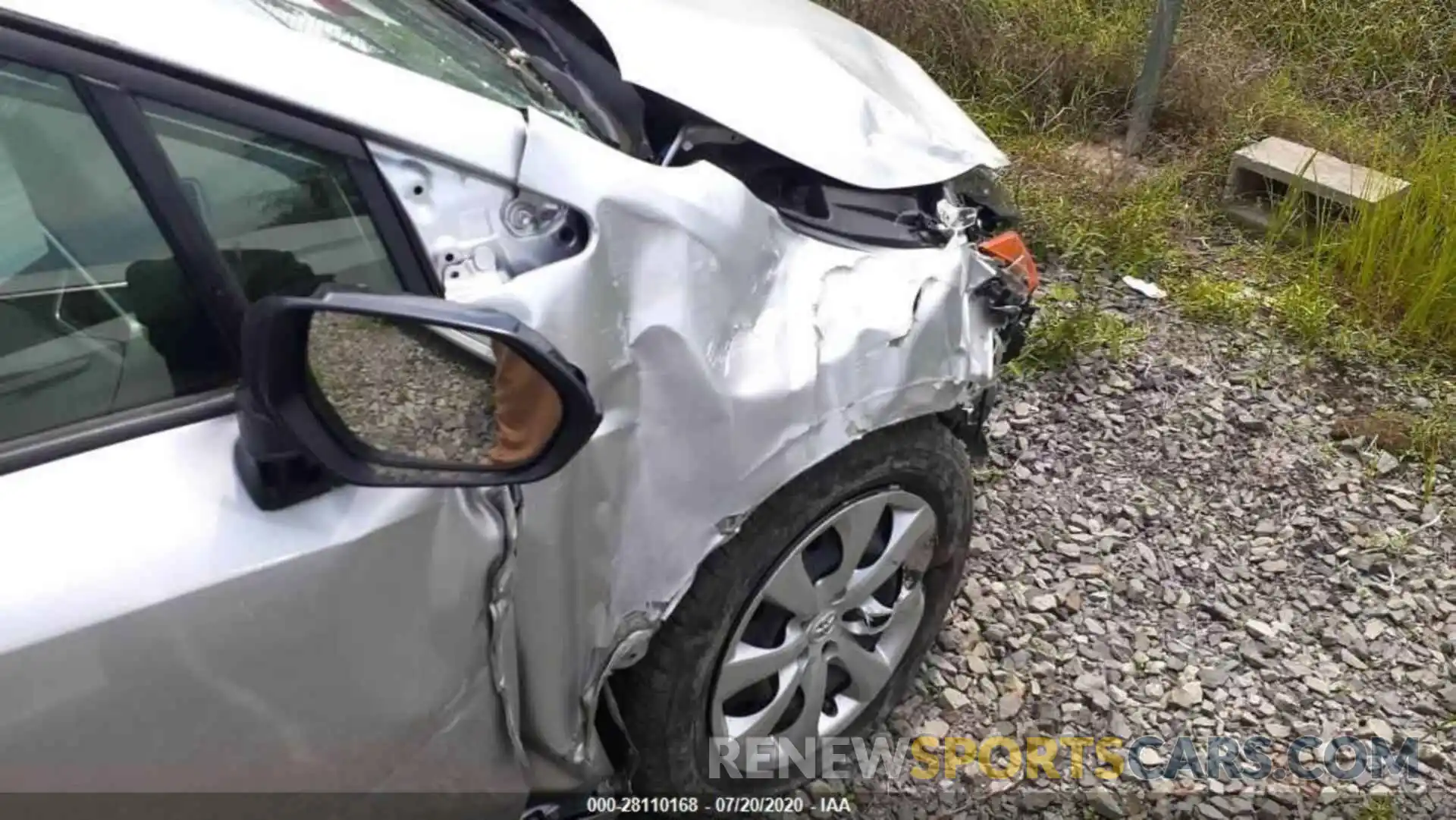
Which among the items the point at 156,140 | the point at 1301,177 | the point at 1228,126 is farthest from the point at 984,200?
the point at 1228,126

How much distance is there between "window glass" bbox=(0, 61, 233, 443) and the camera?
128 centimetres

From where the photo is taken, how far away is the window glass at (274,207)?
1348 mm

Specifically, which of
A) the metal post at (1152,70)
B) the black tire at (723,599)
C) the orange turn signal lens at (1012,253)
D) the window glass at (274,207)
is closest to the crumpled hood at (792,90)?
the orange turn signal lens at (1012,253)

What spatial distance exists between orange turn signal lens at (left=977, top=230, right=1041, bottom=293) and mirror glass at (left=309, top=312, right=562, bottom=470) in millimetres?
1284

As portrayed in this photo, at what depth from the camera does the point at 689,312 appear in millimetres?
1734

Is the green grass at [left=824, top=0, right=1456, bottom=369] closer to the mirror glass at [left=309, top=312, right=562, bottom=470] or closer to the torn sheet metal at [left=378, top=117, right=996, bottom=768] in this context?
the torn sheet metal at [left=378, top=117, right=996, bottom=768]

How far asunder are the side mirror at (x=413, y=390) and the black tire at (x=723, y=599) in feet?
1.85

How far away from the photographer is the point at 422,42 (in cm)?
194

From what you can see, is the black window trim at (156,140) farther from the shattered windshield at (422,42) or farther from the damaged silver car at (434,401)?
the shattered windshield at (422,42)

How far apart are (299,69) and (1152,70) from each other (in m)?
3.82

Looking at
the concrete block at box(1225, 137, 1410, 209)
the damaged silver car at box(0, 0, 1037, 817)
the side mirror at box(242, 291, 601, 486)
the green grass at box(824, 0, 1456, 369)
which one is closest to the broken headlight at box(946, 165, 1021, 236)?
the damaged silver car at box(0, 0, 1037, 817)

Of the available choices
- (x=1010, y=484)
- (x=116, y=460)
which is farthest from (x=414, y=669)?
(x=1010, y=484)

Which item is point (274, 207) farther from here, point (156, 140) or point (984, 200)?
point (984, 200)

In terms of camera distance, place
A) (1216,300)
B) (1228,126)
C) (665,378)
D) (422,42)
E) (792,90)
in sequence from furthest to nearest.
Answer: (1228,126) < (1216,300) < (792,90) < (422,42) < (665,378)
